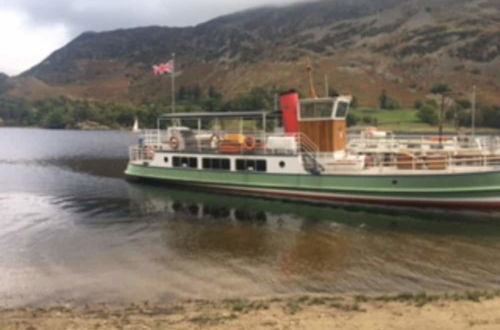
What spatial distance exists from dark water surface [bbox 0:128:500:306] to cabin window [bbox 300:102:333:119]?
6.36 m

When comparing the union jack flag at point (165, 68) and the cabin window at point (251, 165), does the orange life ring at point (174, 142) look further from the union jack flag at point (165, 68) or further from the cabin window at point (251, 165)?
the union jack flag at point (165, 68)

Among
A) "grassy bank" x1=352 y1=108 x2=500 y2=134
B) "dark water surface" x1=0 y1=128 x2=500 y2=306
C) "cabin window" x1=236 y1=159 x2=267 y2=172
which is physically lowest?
"dark water surface" x1=0 y1=128 x2=500 y2=306

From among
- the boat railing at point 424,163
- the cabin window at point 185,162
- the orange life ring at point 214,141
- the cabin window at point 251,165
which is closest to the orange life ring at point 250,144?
the cabin window at point 251,165

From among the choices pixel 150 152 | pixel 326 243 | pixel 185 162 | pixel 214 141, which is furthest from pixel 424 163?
pixel 150 152

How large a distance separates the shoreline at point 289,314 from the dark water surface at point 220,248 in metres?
1.46

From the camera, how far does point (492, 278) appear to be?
17.7m

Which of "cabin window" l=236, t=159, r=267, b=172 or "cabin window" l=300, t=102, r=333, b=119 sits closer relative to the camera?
"cabin window" l=300, t=102, r=333, b=119

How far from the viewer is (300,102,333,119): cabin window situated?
3412 cm

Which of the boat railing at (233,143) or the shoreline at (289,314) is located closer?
the shoreline at (289,314)

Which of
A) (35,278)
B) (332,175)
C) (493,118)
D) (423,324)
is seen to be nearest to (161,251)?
(35,278)

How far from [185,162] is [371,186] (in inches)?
578

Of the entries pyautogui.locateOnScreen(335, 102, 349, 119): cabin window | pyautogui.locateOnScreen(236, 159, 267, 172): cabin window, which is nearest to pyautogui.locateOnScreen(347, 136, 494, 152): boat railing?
pyautogui.locateOnScreen(335, 102, 349, 119): cabin window

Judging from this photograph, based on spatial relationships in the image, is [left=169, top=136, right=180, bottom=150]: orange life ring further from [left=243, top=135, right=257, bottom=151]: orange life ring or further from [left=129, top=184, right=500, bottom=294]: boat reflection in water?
[left=243, top=135, right=257, bottom=151]: orange life ring

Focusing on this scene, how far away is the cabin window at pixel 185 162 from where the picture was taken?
1507 inches
